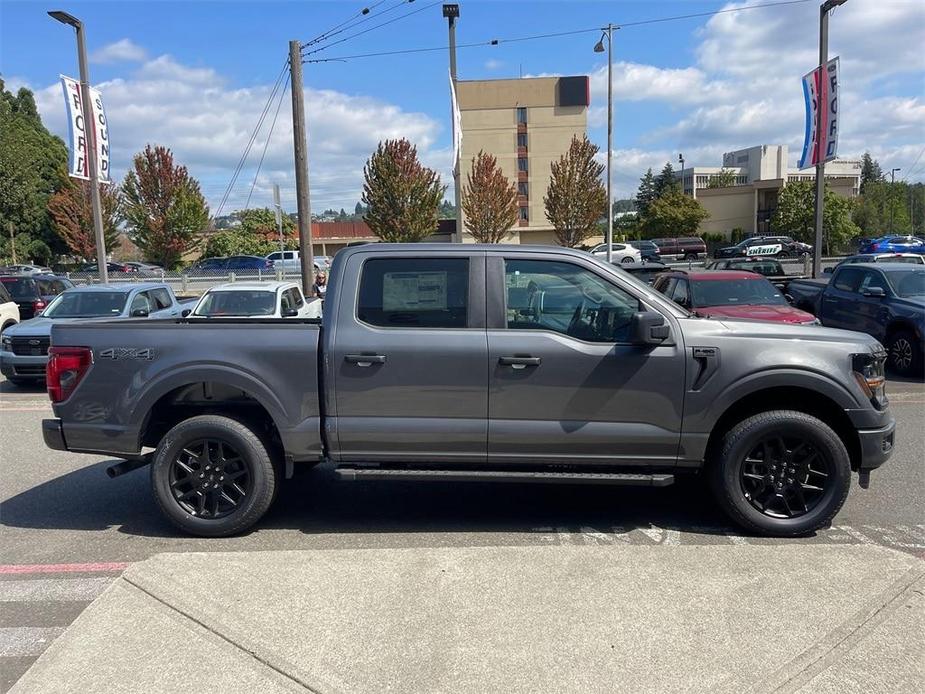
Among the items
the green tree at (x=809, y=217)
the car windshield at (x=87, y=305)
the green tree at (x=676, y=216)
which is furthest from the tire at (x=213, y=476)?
the green tree at (x=676, y=216)

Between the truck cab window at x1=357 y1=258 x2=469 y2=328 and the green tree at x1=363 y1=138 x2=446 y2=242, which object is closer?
the truck cab window at x1=357 y1=258 x2=469 y2=328

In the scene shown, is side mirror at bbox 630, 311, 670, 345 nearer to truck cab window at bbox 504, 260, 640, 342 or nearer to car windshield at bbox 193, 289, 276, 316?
truck cab window at bbox 504, 260, 640, 342

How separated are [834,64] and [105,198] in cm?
4223

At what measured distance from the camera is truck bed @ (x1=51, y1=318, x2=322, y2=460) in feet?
15.2

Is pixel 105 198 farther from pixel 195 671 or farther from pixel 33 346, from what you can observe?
pixel 195 671

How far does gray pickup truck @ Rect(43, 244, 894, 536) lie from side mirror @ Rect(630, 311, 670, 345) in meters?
0.01

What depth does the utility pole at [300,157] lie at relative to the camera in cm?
1703

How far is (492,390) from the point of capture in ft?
14.9

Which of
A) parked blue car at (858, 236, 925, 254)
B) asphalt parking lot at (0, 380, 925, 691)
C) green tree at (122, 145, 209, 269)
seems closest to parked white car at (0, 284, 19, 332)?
asphalt parking lot at (0, 380, 925, 691)

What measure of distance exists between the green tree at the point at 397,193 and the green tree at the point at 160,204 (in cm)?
1204

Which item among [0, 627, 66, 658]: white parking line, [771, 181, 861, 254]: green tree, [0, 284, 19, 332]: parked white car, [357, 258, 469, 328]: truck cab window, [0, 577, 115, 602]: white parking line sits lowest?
[0, 577, 115, 602]: white parking line

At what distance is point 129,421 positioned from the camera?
4.78 metres

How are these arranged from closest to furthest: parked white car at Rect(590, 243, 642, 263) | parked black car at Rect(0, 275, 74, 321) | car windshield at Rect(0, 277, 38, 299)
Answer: parked black car at Rect(0, 275, 74, 321) → car windshield at Rect(0, 277, 38, 299) → parked white car at Rect(590, 243, 642, 263)

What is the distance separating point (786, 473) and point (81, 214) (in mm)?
50080
